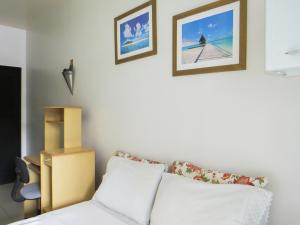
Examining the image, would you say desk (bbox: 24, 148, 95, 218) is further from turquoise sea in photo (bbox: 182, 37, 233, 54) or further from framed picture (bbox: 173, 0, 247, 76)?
turquoise sea in photo (bbox: 182, 37, 233, 54)

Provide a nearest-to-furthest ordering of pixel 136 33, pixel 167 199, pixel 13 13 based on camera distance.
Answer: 1. pixel 167 199
2. pixel 136 33
3. pixel 13 13

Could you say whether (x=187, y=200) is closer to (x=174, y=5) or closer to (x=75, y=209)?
(x=75, y=209)

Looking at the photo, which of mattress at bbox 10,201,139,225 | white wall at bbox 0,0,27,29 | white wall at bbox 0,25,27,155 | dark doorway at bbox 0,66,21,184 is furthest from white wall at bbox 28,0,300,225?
dark doorway at bbox 0,66,21,184

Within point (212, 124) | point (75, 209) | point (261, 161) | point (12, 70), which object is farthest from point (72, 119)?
point (12, 70)

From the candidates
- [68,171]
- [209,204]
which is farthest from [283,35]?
[68,171]

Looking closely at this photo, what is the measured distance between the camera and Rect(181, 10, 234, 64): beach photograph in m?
1.54

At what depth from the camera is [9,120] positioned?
14.5 ft

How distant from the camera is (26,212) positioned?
9.48 feet

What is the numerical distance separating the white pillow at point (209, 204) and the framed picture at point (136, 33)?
113 centimetres

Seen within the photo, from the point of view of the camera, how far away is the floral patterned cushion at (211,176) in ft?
4.34

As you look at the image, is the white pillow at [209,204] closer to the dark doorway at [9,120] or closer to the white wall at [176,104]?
the white wall at [176,104]

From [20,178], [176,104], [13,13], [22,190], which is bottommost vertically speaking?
[22,190]

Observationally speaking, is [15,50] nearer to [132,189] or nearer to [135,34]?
[135,34]

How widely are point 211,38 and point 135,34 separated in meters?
0.82
